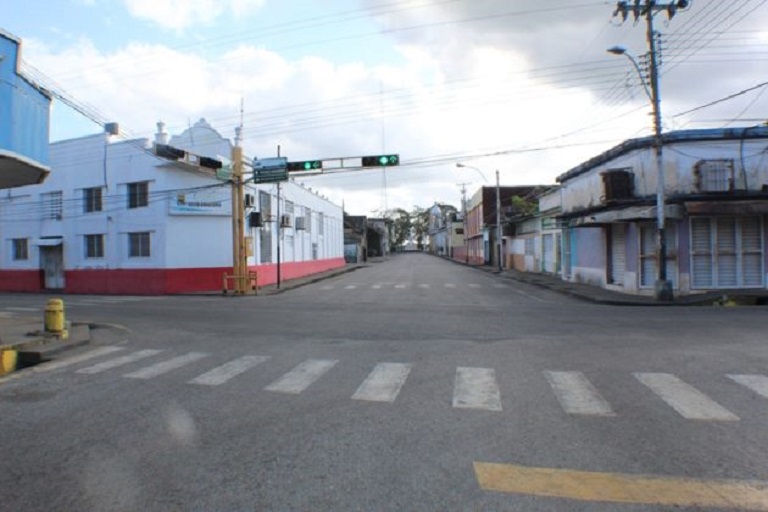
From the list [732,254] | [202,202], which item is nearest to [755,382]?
[732,254]

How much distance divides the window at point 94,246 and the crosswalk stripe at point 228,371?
1009 inches

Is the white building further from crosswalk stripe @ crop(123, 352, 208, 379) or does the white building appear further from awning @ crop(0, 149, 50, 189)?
crosswalk stripe @ crop(123, 352, 208, 379)

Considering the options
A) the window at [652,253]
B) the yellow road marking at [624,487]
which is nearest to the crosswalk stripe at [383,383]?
the yellow road marking at [624,487]

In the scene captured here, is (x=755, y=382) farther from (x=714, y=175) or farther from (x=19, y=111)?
(x=714, y=175)

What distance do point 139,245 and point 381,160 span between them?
546 inches

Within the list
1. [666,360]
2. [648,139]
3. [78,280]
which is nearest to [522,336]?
[666,360]

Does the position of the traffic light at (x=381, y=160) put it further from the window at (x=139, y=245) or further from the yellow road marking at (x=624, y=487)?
the yellow road marking at (x=624, y=487)

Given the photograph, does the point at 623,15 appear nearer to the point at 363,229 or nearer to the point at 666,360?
the point at 666,360

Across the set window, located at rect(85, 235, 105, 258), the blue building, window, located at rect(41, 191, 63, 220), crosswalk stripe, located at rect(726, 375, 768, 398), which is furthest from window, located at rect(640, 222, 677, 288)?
window, located at rect(41, 191, 63, 220)

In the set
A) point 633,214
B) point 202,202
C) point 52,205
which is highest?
point 52,205

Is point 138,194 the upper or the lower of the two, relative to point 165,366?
upper

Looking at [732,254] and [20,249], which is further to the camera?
[20,249]

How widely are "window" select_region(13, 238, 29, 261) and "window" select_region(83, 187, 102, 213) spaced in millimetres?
5822

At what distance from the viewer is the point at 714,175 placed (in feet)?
72.2
